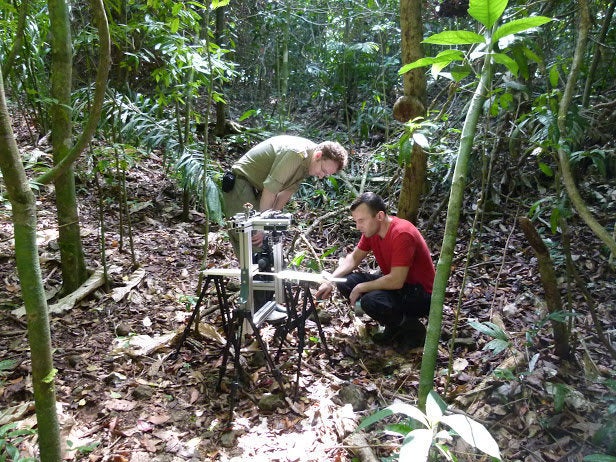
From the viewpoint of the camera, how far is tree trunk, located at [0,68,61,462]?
1.32m

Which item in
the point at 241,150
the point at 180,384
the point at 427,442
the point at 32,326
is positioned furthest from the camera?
the point at 241,150

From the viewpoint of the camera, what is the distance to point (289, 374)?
3.10 m

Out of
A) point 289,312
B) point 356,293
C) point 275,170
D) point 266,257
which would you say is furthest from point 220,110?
point 289,312

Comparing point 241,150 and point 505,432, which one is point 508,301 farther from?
point 241,150

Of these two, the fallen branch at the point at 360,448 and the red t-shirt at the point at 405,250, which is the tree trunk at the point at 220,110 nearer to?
the red t-shirt at the point at 405,250

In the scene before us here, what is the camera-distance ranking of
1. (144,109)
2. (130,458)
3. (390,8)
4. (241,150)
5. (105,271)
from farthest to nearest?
(390,8) → (241,150) → (144,109) → (105,271) → (130,458)

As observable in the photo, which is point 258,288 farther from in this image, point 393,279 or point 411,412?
point 411,412

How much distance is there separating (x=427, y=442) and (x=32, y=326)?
1168 millimetres

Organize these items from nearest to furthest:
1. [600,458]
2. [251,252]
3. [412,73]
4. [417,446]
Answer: [417,446]
[600,458]
[251,252]
[412,73]

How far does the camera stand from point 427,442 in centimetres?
110

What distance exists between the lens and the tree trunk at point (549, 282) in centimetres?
246

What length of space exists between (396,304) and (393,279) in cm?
19

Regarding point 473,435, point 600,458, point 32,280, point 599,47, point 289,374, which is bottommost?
point 289,374

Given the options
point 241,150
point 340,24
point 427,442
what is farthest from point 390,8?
point 427,442
